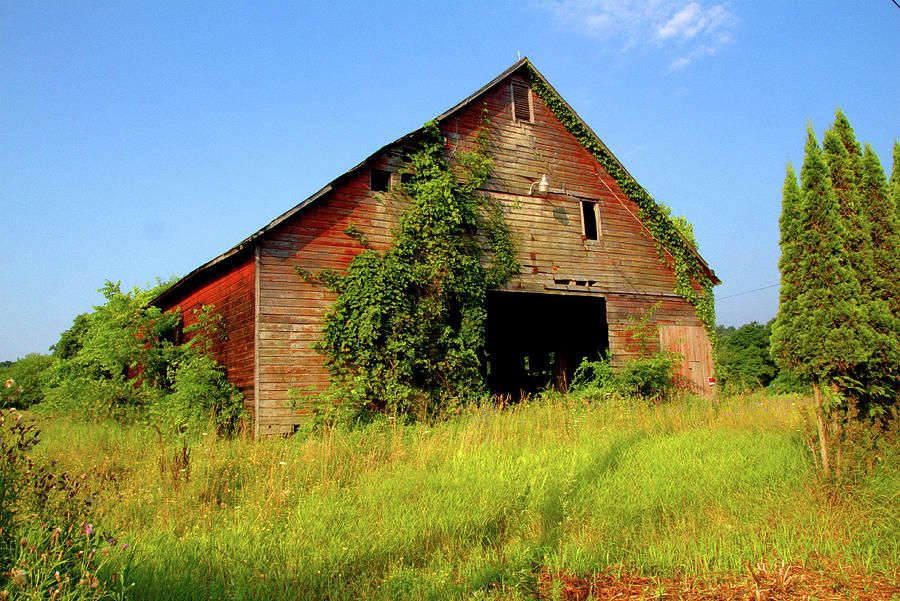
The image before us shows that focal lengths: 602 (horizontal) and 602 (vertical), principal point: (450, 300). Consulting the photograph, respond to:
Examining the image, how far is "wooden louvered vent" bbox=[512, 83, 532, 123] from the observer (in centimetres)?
1531

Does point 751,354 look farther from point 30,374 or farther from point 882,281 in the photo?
point 30,374

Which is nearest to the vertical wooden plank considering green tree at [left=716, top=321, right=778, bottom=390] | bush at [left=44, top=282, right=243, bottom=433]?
bush at [left=44, top=282, right=243, bottom=433]

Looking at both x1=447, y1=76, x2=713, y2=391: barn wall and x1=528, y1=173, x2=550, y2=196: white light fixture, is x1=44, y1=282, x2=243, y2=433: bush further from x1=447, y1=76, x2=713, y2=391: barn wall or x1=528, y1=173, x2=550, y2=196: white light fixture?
x1=528, y1=173, x2=550, y2=196: white light fixture

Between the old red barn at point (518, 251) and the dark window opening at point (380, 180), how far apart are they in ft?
0.10

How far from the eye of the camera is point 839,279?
6973mm

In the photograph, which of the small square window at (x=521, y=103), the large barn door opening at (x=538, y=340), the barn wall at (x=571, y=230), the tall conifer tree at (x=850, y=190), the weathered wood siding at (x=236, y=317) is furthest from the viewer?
the large barn door opening at (x=538, y=340)

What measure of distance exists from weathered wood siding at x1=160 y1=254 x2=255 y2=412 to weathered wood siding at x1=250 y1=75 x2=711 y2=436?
50 cm

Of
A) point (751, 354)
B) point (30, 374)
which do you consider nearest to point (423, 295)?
point (751, 354)

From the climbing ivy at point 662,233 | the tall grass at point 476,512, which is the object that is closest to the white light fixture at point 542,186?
the climbing ivy at point 662,233

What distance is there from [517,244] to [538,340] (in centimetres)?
694

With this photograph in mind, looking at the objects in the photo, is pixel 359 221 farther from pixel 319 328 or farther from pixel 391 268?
pixel 319 328

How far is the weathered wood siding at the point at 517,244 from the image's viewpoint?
11.5 metres

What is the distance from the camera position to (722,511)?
593 cm

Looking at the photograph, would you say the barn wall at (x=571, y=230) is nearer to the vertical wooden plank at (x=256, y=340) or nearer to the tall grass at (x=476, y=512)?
the vertical wooden plank at (x=256, y=340)
